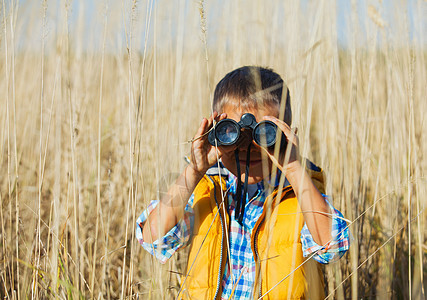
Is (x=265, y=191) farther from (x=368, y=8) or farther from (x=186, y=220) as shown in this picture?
(x=368, y=8)

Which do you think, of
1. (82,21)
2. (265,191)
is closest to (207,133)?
(265,191)

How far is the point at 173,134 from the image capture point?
1.18 m

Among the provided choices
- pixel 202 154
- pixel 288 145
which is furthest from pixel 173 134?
pixel 288 145

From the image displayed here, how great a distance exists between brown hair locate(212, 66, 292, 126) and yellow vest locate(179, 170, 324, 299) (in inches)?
8.7

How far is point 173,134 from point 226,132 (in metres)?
0.32

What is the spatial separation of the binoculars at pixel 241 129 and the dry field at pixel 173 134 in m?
0.10

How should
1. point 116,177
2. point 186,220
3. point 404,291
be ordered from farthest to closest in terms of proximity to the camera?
point 116,177 < point 404,291 < point 186,220

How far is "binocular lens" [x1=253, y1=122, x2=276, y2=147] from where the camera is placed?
86 centimetres

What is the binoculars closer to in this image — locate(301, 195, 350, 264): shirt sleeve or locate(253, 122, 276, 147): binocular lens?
locate(253, 122, 276, 147): binocular lens

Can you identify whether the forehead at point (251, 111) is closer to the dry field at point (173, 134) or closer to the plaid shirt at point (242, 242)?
the dry field at point (173, 134)

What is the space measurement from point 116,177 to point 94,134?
0.72 ft

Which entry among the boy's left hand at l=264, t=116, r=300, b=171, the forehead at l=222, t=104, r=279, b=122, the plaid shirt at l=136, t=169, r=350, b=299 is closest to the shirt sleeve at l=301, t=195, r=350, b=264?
the plaid shirt at l=136, t=169, r=350, b=299

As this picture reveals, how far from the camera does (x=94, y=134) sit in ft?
5.88

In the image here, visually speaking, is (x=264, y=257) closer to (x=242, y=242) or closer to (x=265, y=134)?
(x=242, y=242)
